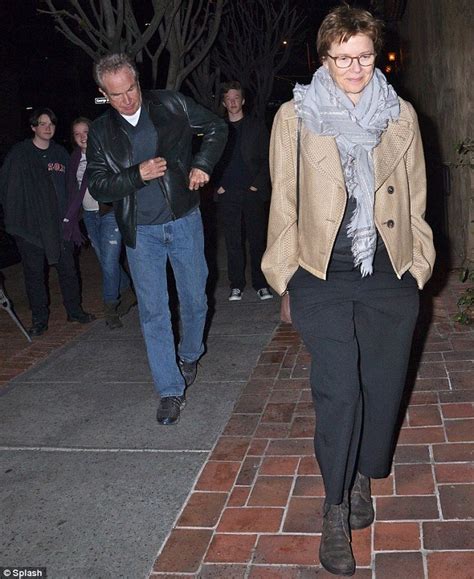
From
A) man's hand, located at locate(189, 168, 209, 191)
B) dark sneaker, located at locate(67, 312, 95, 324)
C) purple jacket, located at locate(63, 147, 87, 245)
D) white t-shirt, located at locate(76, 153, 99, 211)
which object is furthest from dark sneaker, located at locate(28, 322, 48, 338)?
man's hand, located at locate(189, 168, 209, 191)

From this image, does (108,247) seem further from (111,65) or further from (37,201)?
(111,65)

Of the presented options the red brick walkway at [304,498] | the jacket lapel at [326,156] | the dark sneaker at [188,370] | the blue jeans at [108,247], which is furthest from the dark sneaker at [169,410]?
the blue jeans at [108,247]

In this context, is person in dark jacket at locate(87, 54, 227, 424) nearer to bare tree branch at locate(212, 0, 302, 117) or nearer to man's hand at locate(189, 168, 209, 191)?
man's hand at locate(189, 168, 209, 191)

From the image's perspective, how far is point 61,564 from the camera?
311 cm

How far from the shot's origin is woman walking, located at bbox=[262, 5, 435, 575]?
9.11 ft

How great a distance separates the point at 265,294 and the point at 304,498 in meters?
4.10

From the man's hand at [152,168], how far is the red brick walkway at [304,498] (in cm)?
148

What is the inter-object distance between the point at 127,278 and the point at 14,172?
1474mm

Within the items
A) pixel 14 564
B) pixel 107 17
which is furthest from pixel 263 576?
pixel 107 17

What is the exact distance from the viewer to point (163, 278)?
4.51 metres

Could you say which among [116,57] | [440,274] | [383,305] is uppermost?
[116,57]

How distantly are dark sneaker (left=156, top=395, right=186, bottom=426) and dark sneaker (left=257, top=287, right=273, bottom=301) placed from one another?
2.88 metres

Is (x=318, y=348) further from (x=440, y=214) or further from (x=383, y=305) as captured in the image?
(x=440, y=214)

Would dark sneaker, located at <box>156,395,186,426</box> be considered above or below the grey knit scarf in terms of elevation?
below
